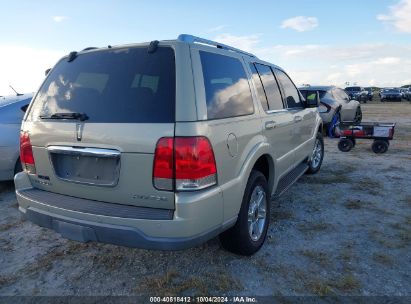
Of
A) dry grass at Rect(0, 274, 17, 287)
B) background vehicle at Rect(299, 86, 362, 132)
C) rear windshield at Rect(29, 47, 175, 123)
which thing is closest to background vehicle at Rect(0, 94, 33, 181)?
rear windshield at Rect(29, 47, 175, 123)

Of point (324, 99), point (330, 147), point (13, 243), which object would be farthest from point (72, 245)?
point (324, 99)

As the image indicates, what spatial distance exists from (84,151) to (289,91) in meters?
3.31

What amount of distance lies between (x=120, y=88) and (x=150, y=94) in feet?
0.98

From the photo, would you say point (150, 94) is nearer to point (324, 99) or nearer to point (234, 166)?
point (234, 166)

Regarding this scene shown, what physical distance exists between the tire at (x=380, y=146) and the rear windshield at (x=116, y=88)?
7503 millimetres

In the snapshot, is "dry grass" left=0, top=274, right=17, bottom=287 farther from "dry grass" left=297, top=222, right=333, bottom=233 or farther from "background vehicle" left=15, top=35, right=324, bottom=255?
"dry grass" left=297, top=222, right=333, bottom=233

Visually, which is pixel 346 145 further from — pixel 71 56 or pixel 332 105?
pixel 71 56

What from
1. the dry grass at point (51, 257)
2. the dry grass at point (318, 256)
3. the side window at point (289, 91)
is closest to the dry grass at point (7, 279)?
the dry grass at point (51, 257)

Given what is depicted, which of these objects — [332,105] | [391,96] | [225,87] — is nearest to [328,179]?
[225,87]

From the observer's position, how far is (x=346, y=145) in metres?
9.08

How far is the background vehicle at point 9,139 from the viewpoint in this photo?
5288 mm

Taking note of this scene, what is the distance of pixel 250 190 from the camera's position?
10.9ft

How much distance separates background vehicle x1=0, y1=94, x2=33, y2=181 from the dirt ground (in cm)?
69

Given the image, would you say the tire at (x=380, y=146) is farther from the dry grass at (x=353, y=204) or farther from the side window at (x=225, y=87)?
the side window at (x=225, y=87)
